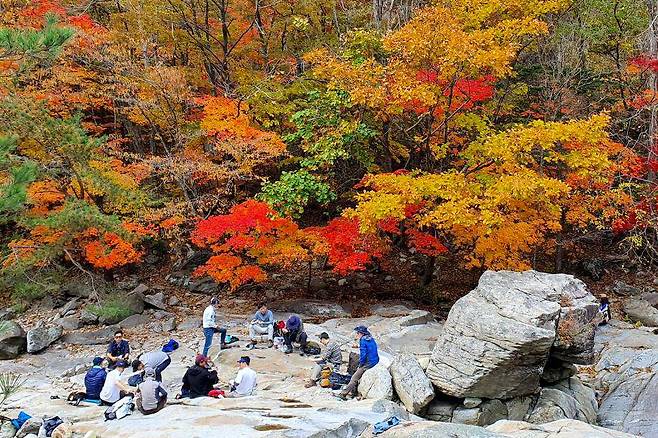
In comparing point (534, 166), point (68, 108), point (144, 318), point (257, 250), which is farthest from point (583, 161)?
point (68, 108)

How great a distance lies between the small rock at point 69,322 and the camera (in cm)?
1808

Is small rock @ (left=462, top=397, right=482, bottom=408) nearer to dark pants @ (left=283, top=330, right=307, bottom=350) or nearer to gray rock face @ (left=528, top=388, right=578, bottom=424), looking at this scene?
gray rock face @ (left=528, top=388, right=578, bottom=424)

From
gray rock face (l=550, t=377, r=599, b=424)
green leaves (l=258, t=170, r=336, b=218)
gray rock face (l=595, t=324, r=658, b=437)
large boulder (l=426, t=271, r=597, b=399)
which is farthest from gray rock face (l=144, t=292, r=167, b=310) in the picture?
gray rock face (l=595, t=324, r=658, b=437)

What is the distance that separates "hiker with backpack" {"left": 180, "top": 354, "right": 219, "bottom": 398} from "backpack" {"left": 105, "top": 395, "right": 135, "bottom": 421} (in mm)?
1267

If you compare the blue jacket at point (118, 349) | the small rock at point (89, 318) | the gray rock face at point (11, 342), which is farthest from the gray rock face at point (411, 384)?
the small rock at point (89, 318)

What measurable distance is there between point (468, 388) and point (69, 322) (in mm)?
14541

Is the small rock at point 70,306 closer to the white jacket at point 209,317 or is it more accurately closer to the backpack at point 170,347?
the backpack at point 170,347

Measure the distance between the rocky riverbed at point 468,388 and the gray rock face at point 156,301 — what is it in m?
4.81

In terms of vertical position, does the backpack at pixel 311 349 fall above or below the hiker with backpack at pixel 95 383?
below

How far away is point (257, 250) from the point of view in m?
16.4

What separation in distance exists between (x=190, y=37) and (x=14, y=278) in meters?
12.6

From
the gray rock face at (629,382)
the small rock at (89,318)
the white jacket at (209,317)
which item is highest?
the white jacket at (209,317)

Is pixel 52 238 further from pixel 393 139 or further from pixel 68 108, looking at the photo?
pixel 393 139

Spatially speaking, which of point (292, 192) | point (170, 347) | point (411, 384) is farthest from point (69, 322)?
point (411, 384)
